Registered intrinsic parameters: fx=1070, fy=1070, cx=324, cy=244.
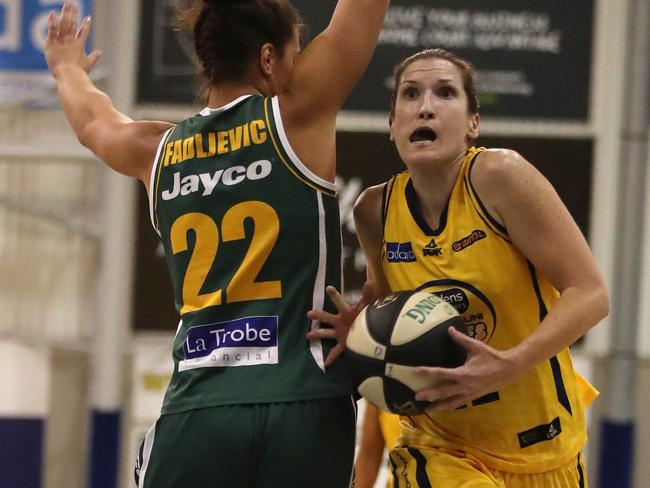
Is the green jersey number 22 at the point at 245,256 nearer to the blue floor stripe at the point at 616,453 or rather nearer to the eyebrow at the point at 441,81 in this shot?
the eyebrow at the point at 441,81

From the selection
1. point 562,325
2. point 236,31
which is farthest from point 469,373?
point 236,31

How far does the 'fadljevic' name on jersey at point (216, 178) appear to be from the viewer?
261 centimetres

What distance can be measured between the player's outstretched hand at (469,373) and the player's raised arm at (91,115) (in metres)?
0.94

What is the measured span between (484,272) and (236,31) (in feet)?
2.96

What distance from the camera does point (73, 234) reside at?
21.9 feet

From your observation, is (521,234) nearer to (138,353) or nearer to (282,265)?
(282,265)

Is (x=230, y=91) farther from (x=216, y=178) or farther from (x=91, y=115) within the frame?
(x=91, y=115)

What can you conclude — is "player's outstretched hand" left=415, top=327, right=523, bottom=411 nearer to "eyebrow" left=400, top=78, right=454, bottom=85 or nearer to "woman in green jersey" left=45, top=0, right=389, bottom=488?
"woman in green jersey" left=45, top=0, right=389, bottom=488

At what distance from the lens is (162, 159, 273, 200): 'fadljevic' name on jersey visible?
8.56ft

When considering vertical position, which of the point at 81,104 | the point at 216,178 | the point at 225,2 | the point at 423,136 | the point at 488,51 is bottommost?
the point at 216,178

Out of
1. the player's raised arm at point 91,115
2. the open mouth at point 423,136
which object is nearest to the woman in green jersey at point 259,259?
the player's raised arm at point 91,115

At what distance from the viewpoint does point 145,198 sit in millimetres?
6793

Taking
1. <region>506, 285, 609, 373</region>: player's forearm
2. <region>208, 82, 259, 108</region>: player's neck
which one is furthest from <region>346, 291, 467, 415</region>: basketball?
<region>208, 82, 259, 108</region>: player's neck

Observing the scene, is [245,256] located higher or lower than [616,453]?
higher
